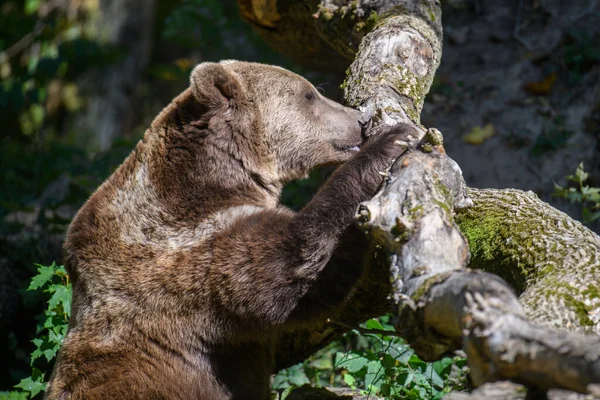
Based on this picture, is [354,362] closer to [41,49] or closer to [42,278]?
[42,278]

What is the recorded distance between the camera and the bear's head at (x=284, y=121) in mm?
4363

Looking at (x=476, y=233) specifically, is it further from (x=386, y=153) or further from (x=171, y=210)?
(x=171, y=210)

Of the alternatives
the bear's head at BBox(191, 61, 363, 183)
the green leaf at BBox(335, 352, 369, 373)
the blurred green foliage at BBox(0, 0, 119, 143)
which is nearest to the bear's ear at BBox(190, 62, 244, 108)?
the bear's head at BBox(191, 61, 363, 183)

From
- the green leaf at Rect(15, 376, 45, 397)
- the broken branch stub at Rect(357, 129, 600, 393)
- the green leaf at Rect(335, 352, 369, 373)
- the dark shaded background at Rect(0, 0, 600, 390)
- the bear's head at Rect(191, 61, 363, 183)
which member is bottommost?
the green leaf at Rect(15, 376, 45, 397)

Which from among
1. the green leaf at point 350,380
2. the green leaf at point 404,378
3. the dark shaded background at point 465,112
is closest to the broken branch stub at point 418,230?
the green leaf at point 404,378

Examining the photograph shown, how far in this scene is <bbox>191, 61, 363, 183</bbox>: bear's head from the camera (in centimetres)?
436

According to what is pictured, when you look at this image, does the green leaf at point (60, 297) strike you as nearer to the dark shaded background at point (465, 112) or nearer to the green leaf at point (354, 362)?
the dark shaded background at point (465, 112)

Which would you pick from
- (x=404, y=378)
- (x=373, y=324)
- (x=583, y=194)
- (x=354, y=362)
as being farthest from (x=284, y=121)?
(x=583, y=194)

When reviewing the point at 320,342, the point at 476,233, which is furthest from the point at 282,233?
the point at 320,342

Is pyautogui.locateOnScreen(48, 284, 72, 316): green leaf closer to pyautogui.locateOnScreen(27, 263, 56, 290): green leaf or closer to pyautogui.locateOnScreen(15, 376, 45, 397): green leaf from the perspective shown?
pyautogui.locateOnScreen(27, 263, 56, 290): green leaf

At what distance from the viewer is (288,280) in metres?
3.58

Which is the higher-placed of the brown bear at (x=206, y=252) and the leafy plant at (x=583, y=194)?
the leafy plant at (x=583, y=194)

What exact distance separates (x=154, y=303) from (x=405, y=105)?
6.38 ft

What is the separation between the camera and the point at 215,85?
14.0 feet
